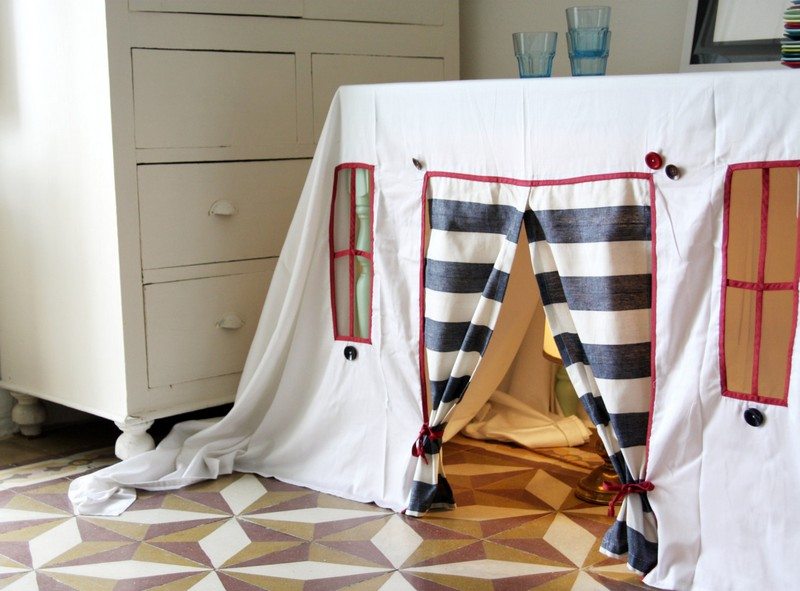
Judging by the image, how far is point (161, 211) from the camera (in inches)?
94.3

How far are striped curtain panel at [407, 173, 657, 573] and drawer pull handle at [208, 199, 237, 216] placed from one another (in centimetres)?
59

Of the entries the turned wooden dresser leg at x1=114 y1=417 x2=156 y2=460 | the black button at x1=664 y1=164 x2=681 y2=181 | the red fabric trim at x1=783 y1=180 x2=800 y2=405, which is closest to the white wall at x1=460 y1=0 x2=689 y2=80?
the black button at x1=664 y1=164 x2=681 y2=181

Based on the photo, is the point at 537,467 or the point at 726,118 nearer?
the point at 726,118

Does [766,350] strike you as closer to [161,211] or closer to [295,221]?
[295,221]

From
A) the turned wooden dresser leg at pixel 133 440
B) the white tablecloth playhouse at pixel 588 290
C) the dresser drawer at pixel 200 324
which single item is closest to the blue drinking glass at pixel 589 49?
the white tablecloth playhouse at pixel 588 290

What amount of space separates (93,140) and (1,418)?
0.87 metres

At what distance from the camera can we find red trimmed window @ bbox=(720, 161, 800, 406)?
168 cm

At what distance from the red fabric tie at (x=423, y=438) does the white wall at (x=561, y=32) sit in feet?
3.43

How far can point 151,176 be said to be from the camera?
7.77 feet

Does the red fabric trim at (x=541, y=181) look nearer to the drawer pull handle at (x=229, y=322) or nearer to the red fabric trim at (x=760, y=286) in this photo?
the red fabric trim at (x=760, y=286)

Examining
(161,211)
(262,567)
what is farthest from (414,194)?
(262,567)

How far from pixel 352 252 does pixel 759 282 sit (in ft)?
2.91

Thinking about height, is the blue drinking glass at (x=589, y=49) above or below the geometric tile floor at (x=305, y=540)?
above

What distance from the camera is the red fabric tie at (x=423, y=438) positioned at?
2135mm
